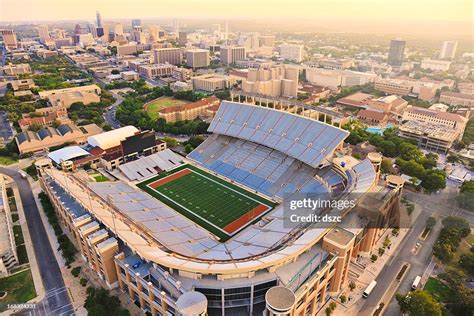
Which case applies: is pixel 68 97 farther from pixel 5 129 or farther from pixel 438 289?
pixel 438 289

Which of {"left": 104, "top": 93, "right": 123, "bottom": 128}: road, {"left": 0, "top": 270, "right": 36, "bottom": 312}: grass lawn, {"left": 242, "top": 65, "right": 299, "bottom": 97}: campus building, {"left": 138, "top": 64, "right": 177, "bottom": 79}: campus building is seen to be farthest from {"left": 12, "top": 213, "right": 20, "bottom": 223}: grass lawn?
{"left": 138, "top": 64, "right": 177, "bottom": 79}: campus building

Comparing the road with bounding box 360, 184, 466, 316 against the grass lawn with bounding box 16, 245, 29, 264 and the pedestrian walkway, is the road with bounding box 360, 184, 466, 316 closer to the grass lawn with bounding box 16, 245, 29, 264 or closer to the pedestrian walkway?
the pedestrian walkway

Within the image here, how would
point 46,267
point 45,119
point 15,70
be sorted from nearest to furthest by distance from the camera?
point 46,267 < point 45,119 < point 15,70

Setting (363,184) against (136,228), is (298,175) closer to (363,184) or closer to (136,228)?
(363,184)

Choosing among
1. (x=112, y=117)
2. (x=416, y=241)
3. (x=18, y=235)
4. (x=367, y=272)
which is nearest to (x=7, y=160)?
(x=18, y=235)

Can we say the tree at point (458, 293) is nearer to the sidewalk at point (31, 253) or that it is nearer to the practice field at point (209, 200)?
the practice field at point (209, 200)

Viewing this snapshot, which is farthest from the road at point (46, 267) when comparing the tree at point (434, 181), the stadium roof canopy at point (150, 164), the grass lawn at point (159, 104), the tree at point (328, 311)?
the tree at point (434, 181)
